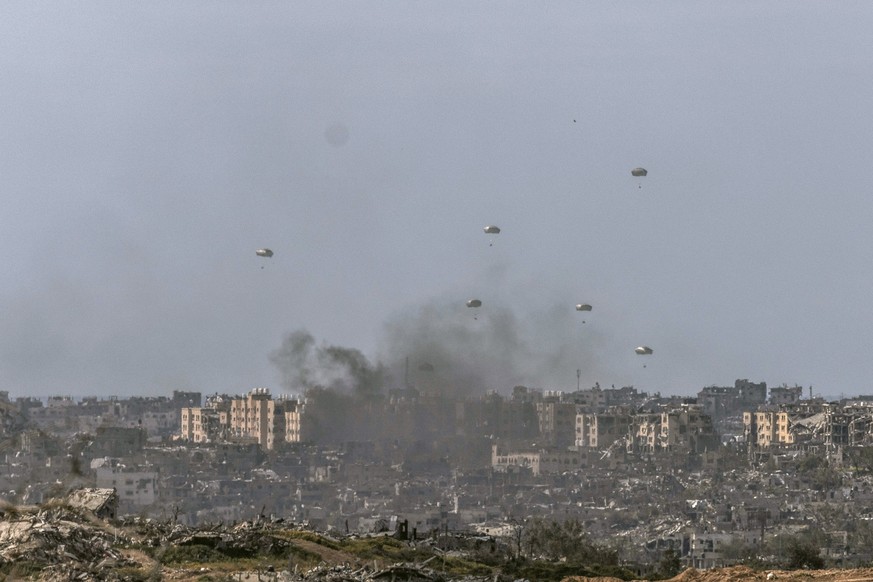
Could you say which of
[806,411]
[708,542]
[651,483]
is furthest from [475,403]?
[708,542]

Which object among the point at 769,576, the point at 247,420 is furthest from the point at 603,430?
the point at 769,576

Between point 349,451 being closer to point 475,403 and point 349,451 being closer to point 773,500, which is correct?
point 475,403

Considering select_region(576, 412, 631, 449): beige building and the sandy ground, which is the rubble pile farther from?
select_region(576, 412, 631, 449): beige building

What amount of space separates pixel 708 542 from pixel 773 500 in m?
27.5

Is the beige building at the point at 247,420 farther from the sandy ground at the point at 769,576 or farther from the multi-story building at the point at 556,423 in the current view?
the sandy ground at the point at 769,576

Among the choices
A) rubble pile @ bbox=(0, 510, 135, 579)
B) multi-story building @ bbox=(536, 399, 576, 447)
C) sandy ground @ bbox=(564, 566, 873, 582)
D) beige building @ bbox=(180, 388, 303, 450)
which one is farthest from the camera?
multi-story building @ bbox=(536, 399, 576, 447)

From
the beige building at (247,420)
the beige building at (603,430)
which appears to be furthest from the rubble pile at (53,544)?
the beige building at (603,430)

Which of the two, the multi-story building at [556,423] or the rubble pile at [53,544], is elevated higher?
the multi-story building at [556,423]

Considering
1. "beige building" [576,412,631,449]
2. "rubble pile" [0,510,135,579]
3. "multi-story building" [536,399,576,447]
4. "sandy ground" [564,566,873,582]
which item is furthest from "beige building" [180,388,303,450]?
"rubble pile" [0,510,135,579]

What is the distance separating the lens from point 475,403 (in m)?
153

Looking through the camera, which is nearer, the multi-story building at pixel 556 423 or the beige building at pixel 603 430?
the beige building at pixel 603 430

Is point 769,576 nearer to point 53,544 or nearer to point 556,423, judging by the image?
point 53,544

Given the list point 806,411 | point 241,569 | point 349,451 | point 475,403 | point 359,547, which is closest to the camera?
point 241,569

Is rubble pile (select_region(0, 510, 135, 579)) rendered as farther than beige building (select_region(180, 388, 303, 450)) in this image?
No
